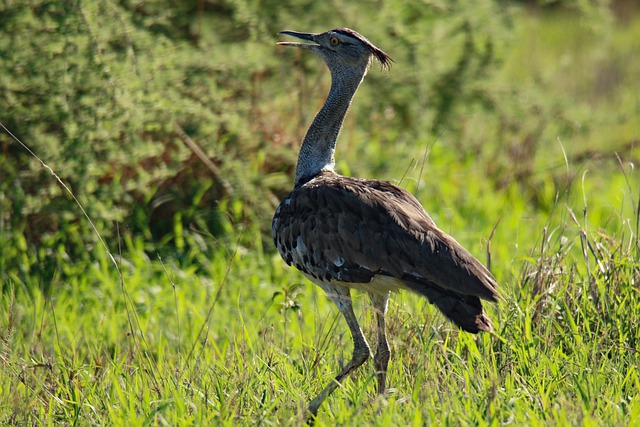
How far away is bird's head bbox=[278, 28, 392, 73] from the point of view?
14.3 ft

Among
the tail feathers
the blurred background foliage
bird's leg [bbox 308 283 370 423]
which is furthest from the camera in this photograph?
the blurred background foliage

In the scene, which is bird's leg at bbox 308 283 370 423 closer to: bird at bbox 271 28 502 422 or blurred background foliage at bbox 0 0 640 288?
bird at bbox 271 28 502 422

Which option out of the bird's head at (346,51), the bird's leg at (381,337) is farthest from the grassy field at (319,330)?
the bird's head at (346,51)

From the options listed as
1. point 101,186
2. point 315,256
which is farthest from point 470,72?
point 315,256

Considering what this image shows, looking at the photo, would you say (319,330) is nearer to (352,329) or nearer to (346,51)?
(352,329)

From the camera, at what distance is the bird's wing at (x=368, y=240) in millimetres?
3396

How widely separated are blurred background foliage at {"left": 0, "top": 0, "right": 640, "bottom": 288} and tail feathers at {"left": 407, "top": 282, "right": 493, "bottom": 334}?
0.81 meters

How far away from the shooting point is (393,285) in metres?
3.58

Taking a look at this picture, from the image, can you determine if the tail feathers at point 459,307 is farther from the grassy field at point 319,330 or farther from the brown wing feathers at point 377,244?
the grassy field at point 319,330

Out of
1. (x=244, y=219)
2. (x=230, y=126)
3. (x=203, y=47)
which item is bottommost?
(x=244, y=219)

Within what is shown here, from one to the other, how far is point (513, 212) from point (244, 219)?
1908 mm

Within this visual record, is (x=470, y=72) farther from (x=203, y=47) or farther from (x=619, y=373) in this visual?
(x=619, y=373)

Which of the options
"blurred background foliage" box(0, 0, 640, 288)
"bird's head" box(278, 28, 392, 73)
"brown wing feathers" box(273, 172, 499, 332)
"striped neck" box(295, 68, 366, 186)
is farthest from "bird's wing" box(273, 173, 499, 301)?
"bird's head" box(278, 28, 392, 73)

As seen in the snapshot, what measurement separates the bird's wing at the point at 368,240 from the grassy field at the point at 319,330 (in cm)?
33
